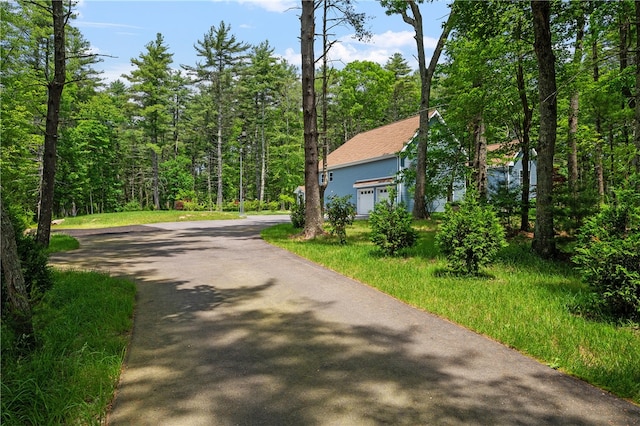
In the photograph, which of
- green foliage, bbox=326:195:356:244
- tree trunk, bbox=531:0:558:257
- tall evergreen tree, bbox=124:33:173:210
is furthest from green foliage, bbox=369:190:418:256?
tall evergreen tree, bbox=124:33:173:210

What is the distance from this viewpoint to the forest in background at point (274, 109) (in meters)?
11.5

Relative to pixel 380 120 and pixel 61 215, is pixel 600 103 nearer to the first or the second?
pixel 380 120

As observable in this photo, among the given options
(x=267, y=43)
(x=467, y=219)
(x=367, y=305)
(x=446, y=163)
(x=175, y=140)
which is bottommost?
(x=367, y=305)

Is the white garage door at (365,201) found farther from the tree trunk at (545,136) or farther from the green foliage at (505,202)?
the tree trunk at (545,136)

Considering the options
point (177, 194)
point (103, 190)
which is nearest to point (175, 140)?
point (177, 194)

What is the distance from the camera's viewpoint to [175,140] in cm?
5125

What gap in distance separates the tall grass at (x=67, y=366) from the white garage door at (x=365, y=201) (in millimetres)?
24485

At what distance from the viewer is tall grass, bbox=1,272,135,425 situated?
2.65 metres

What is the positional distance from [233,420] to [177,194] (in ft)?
157

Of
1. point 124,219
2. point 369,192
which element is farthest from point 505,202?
point 124,219

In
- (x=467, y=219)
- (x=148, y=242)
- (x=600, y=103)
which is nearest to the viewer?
(x=467, y=219)

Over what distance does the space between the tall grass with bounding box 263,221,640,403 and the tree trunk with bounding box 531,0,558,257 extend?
2.03 feet

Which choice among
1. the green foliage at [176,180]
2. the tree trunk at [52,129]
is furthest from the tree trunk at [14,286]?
the green foliage at [176,180]

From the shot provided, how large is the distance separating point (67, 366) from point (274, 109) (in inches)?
1825
